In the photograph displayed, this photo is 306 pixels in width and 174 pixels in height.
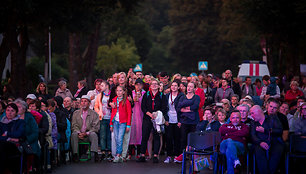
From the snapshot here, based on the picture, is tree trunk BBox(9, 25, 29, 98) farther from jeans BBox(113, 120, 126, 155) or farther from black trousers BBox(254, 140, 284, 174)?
black trousers BBox(254, 140, 284, 174)

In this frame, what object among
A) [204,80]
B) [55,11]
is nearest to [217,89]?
[204,80]

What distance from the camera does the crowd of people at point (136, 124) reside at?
1208 centimetres

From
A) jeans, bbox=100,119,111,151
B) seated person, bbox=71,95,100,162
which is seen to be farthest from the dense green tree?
seated person, bbox=71,95,100,162

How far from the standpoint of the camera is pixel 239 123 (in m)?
12.6

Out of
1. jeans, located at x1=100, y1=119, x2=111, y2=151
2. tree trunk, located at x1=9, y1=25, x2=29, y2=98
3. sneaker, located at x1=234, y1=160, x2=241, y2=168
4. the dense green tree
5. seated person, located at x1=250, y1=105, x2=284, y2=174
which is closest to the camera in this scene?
sneaker, located at x1=234, y1=160, x2=241, y2=168

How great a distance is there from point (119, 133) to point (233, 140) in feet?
13.4

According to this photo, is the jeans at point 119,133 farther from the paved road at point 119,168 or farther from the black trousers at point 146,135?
the black trousers at point 146,135

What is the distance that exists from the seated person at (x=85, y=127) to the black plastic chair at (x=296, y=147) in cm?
547

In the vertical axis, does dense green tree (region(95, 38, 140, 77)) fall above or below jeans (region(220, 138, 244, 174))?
above

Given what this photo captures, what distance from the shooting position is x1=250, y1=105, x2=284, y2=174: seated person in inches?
475

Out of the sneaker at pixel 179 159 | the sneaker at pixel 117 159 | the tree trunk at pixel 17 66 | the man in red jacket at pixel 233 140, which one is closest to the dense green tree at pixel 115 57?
the tree trunk at pixel 17 66

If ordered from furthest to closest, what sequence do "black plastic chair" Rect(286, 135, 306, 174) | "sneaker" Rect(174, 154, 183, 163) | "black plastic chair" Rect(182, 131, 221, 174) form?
"sneaker" Rect(174, 154, 183, 163) → "black plastic chair" Rect(182, 131, 221, 174) → "black plastic chair" Rect(286, 135, 306, 174)

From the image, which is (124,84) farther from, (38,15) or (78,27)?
(78,27)

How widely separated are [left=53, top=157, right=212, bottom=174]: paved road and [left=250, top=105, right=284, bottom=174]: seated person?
77.9 inches
